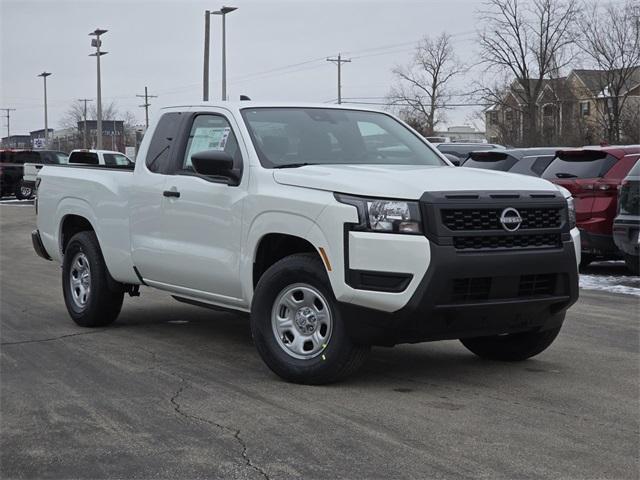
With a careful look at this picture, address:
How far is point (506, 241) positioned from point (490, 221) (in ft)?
0.58

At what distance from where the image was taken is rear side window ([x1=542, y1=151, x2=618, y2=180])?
12938 mm

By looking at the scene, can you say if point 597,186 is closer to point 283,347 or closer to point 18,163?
point 283,347

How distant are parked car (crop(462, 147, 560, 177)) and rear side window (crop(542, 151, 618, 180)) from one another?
1.73 meters

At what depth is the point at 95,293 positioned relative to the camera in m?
8.41

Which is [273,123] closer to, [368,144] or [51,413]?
[368,144]

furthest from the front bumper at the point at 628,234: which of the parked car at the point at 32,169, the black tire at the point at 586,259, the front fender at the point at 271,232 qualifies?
the parked car at the point at 32,169

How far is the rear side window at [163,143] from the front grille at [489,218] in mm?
2766

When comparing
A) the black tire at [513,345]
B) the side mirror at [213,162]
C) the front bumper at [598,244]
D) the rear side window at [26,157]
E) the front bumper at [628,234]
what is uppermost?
the rear side window at [26,157]

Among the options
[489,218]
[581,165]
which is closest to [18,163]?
[581,165]

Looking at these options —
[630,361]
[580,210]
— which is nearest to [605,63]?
[580,210]

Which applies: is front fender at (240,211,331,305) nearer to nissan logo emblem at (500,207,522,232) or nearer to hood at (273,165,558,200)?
hood at (273,165,558,200)

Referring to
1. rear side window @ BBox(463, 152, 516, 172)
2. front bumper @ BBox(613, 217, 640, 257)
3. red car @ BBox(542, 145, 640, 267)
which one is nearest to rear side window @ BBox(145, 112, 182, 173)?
front bumper @ BBox(613, 217, 640, 257)

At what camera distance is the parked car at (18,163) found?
128ft

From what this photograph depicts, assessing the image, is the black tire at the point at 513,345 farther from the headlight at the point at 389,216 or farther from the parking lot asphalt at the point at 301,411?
the headlight at the point at 389,216
